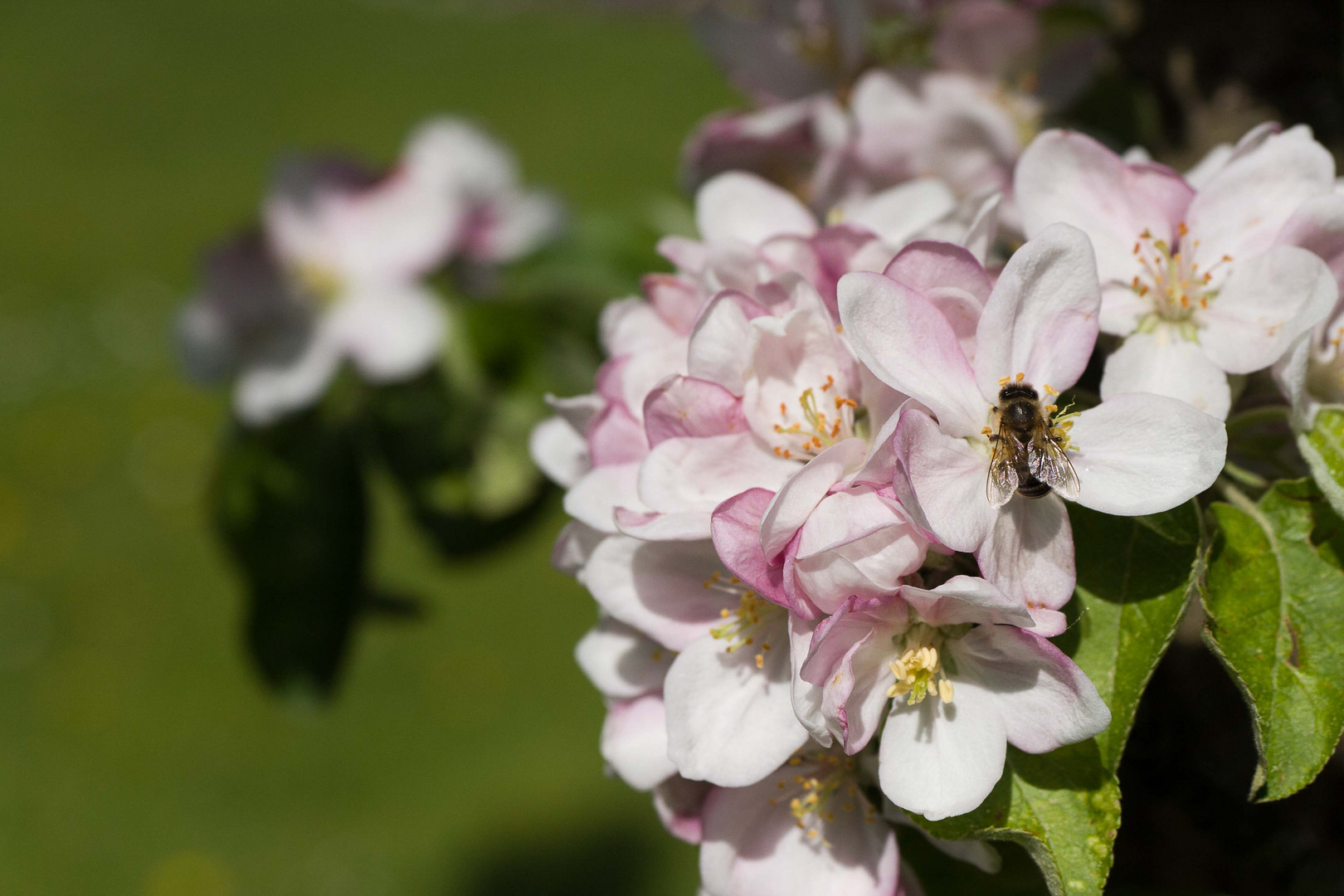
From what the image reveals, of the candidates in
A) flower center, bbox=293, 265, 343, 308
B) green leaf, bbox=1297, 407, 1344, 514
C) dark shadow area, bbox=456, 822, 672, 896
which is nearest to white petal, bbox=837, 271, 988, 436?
green leaf, bbox=1297, 407, 1344, 514

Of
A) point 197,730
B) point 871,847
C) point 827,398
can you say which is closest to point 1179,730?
point 871,847

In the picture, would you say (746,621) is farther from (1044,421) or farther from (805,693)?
(1044,421)

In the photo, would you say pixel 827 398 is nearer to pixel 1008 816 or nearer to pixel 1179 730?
pixel 1008 816

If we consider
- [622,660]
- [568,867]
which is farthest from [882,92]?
[568,867]

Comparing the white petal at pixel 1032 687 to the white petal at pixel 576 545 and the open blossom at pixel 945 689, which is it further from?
the white petal at pixel 576 545

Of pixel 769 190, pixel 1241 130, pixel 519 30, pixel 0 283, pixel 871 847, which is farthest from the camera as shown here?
pixel 519 30

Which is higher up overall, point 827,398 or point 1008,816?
point 827,398
